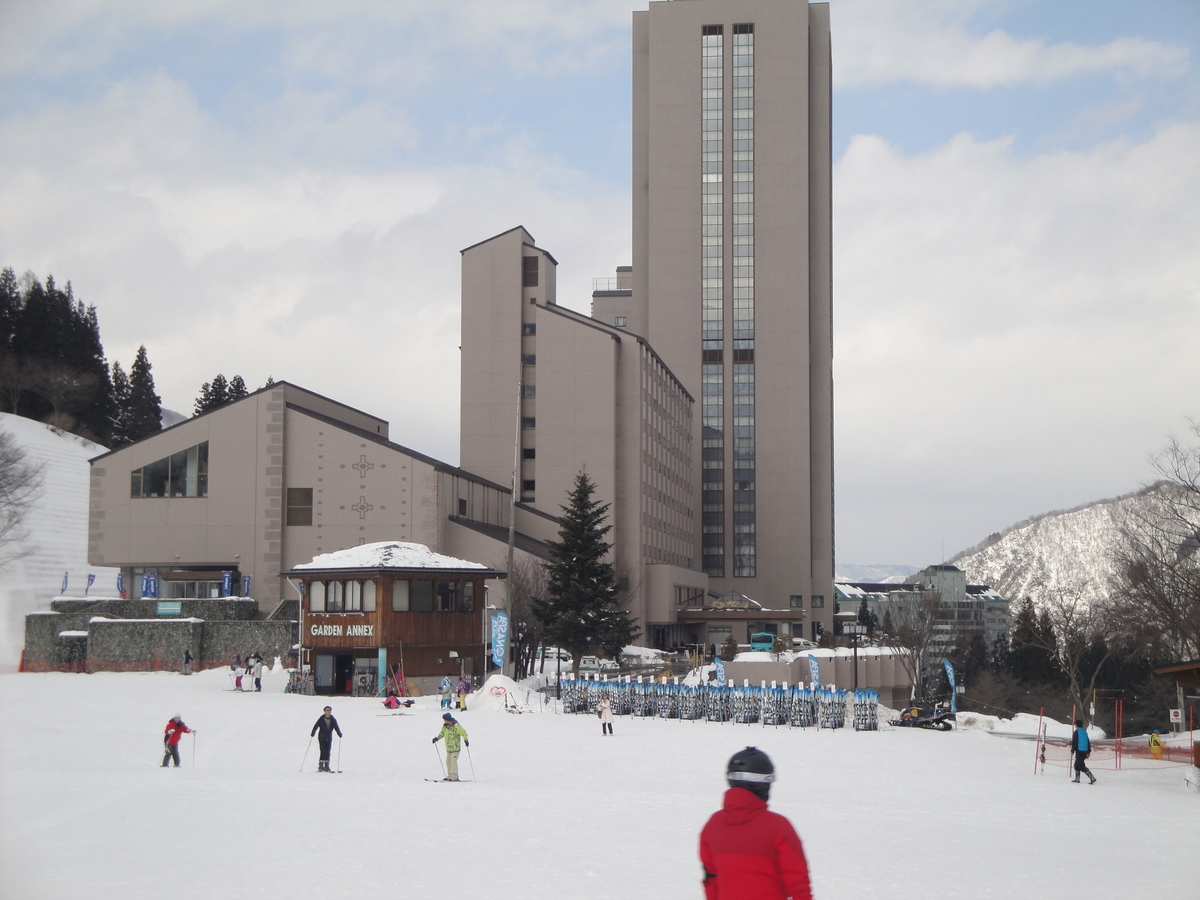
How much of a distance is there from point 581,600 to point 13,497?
170 ft

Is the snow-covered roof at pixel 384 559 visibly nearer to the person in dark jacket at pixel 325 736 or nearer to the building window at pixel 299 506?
the building window at pixel 299 506

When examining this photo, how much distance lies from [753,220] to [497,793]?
101 m

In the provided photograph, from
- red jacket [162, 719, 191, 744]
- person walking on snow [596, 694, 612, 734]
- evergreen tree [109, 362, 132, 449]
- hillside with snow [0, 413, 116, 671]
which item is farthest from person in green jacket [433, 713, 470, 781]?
evergreen tree [109, 362, 132, 449]

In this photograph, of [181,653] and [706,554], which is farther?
[706,554]

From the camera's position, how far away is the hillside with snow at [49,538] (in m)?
76.8

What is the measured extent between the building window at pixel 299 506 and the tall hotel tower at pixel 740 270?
52.7 meters

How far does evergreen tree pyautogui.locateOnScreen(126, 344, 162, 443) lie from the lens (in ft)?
416

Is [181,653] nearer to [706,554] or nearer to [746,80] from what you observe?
[706,554]

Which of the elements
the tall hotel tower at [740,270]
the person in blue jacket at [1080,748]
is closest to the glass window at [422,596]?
the person in blue jacket at [1080,748]

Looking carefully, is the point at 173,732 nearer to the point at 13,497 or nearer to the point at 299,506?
the point at 299,506

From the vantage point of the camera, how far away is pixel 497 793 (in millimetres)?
21188

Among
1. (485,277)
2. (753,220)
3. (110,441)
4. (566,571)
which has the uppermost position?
(753,220)

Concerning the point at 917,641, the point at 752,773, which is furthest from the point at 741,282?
the point at 752,773

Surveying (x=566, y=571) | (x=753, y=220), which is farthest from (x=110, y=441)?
(x=566, y=571)
